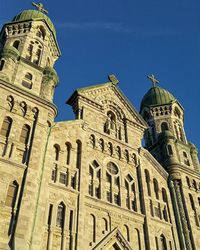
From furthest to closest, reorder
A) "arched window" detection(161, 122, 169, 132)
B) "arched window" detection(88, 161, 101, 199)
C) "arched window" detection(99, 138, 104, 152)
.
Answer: "arched window" detection(161, 122, 169, 132), "arched window" detection(99, 138, 104, 152), "arched window" detection(88, 161, 101, 199)

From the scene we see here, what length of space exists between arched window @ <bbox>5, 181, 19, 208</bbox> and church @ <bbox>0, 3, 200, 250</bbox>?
0.06m

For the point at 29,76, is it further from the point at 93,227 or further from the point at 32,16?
the point at 93,227

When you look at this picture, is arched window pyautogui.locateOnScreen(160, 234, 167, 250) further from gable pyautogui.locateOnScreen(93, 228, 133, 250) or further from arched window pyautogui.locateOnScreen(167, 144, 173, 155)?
arched window pyautogui.locateOnScreen(167, 144, 173, 155)

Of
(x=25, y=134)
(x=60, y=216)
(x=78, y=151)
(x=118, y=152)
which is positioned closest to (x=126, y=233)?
(x=60, y=216)

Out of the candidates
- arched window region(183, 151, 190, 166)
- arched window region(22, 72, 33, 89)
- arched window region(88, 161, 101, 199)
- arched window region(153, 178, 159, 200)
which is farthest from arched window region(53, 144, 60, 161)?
arched window region(183, 151, 190, 166)

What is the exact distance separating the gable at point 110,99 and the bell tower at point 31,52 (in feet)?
10.9

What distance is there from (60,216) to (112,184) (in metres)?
6.03

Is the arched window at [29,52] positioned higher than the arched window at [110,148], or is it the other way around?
the arched window at [29,52]

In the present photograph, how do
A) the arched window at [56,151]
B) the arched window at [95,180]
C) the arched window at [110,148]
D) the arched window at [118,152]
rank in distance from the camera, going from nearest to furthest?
the arched window at [56,151], the arched window at [95,180], the arched window at [110,148], the arched window at [118,152]

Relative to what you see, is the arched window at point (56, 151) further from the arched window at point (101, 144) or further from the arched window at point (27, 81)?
the arched window at point (27, 81)

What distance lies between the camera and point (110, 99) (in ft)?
111

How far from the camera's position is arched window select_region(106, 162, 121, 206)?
86.5 feet

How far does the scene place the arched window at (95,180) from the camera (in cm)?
2551

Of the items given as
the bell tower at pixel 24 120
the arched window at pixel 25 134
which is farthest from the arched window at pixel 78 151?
the arched window at pixel 25 134
